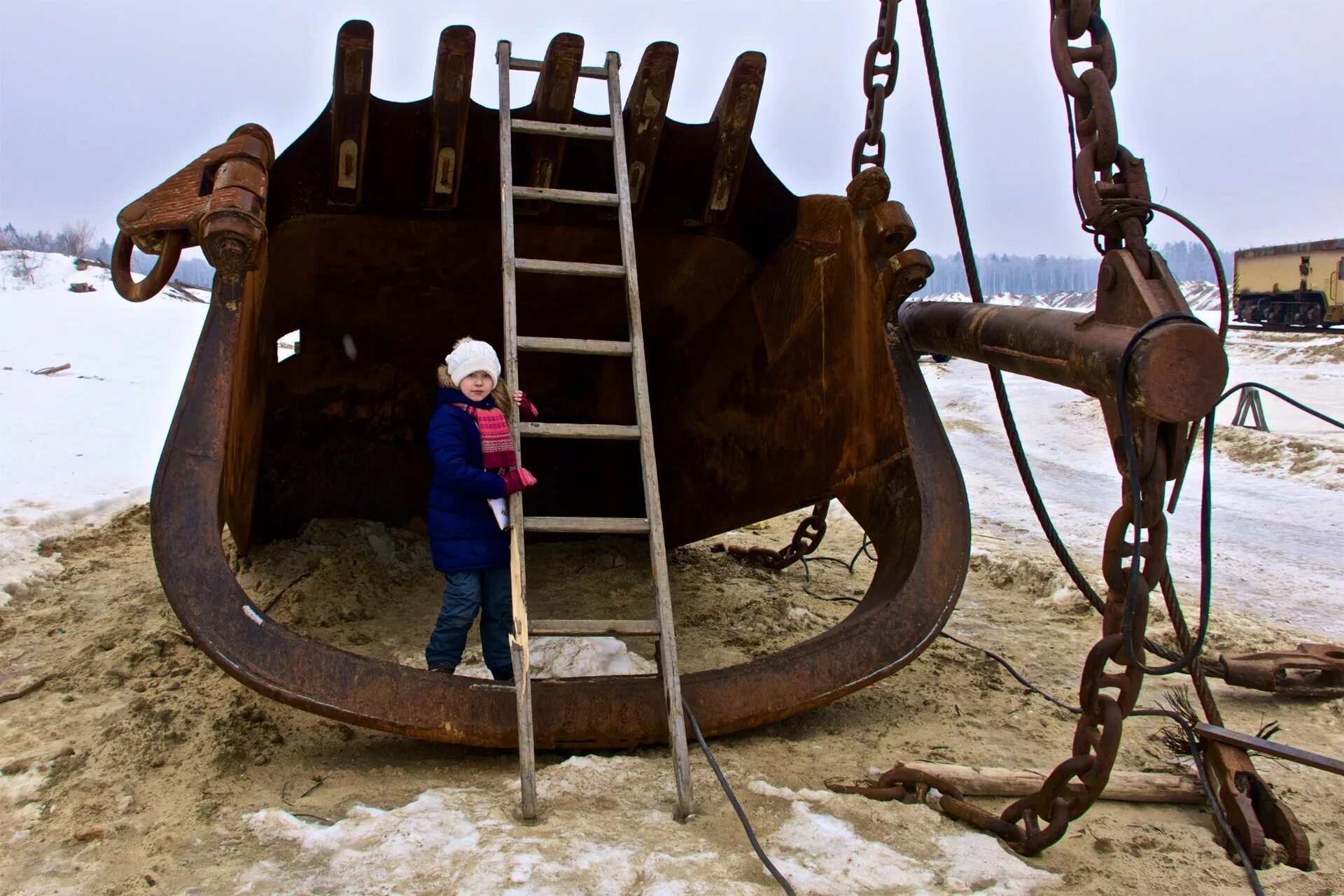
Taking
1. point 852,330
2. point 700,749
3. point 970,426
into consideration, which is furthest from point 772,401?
point 970,426

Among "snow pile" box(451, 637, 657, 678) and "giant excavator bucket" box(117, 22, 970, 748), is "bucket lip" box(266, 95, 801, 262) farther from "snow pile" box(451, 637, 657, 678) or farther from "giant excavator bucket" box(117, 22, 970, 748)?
"snow pile" box(451, 637, 657, 678)

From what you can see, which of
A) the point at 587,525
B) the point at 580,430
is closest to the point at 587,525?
the point at 587,525

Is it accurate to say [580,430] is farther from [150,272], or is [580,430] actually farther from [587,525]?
[150,272]

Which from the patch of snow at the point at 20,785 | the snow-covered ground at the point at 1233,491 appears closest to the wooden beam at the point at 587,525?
the patch of snow at the point at 20,785

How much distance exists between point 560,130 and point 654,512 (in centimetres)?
156

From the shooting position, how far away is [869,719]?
3.15 m

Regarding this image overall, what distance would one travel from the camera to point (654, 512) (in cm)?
276

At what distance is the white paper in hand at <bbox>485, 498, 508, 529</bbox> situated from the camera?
291 cm

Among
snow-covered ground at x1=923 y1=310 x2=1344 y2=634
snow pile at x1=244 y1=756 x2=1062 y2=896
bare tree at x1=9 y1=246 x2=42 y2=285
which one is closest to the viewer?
snow pile at x1=244 y1=756 x2=1062 y2=896

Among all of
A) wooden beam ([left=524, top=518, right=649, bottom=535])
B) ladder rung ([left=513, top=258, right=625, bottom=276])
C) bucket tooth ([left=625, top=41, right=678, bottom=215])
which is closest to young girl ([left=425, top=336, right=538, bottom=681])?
ladder rung ([left=513, top=258, right=625, bottom=276])

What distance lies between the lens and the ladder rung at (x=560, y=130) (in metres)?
3.46

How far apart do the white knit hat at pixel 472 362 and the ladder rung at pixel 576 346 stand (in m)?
0.17

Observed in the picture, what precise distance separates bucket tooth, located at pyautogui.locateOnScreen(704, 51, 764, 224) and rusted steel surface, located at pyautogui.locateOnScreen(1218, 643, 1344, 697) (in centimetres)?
253

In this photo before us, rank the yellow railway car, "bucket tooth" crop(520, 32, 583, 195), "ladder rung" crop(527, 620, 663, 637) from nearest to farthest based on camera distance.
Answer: "ladder rung" crop(527, 620, 663, 637) → "bucket tooth" crop(520, 32, 583, 195) → the yellow railway car
